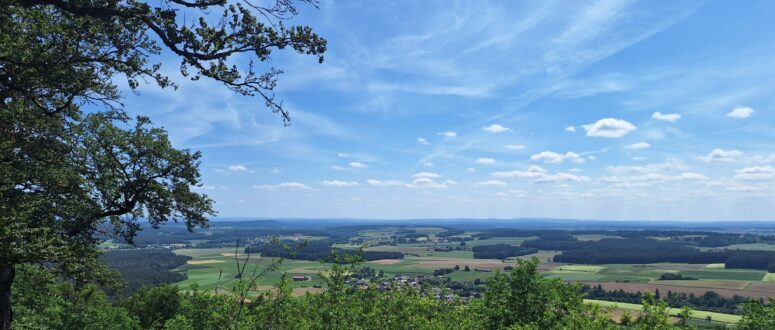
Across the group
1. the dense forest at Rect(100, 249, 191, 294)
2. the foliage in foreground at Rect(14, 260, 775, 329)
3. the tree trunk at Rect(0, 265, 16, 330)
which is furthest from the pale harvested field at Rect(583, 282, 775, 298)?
the tree trunk at Rect(0, 265, 16, 330)

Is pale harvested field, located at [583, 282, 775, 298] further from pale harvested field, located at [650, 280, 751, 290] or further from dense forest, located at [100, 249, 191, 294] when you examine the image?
dense forest, located at [100, 249, 191, 294]

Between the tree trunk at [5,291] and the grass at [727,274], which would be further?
the grass at [727,274]

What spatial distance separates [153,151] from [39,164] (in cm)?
430

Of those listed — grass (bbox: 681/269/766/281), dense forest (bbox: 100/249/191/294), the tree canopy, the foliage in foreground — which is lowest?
grass (bbox: 681/269/766/281)

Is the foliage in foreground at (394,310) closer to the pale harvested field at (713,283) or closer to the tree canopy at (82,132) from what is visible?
Result: the tree canopy at (82,132)

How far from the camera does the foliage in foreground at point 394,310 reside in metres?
10.6

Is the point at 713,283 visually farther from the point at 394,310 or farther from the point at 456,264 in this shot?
the point at 394,310

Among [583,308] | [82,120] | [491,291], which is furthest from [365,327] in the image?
[82,120]

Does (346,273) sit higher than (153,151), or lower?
lower

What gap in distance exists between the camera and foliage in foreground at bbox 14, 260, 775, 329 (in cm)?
1059

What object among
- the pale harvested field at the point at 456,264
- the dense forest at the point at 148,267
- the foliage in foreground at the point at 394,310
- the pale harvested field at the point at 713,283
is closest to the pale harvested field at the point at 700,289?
the pale harvested field at the point at 713,283

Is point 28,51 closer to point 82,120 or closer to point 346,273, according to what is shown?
point 82,120

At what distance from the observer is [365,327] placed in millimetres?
11328

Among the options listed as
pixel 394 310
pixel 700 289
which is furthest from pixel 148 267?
pixel 700 289
